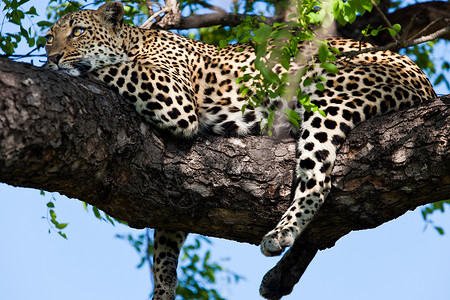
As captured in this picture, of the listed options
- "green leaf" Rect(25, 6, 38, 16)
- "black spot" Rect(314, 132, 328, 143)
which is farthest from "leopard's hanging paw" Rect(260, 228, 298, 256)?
"green leaf" Rect(25, 6, 38, 16)

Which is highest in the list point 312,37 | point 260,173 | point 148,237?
point 148,237

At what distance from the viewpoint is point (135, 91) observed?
21.3ft

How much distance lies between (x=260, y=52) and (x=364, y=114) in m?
1.83

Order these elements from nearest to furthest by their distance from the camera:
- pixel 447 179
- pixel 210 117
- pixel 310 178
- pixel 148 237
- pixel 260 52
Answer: pixel 260 52 → pixel 447 179 → pixel 310 178 → pixel 210 117 → pixel 148 237

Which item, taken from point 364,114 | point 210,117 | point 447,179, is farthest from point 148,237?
point 447,179

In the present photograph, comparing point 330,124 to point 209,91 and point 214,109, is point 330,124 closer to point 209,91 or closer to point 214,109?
point 214,109

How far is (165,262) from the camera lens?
306 inches

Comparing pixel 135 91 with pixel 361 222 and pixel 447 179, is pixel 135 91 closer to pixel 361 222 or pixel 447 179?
pixel 361 222

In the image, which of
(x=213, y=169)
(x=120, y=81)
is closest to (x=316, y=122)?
(x=213, y=169)

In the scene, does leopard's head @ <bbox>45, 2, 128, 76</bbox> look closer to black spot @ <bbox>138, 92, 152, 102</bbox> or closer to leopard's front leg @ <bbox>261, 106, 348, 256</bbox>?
black spot @ <bbox>138, 92, 152, 102</bbox>

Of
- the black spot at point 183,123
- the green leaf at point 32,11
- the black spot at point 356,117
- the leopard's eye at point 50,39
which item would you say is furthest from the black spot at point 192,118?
the green leaf at point 32,11

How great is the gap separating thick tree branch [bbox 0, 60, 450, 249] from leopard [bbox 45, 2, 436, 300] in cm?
21

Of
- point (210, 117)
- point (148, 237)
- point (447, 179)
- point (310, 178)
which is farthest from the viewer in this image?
point (148, 237)

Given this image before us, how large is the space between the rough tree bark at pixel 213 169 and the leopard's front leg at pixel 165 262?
49.6 inches
